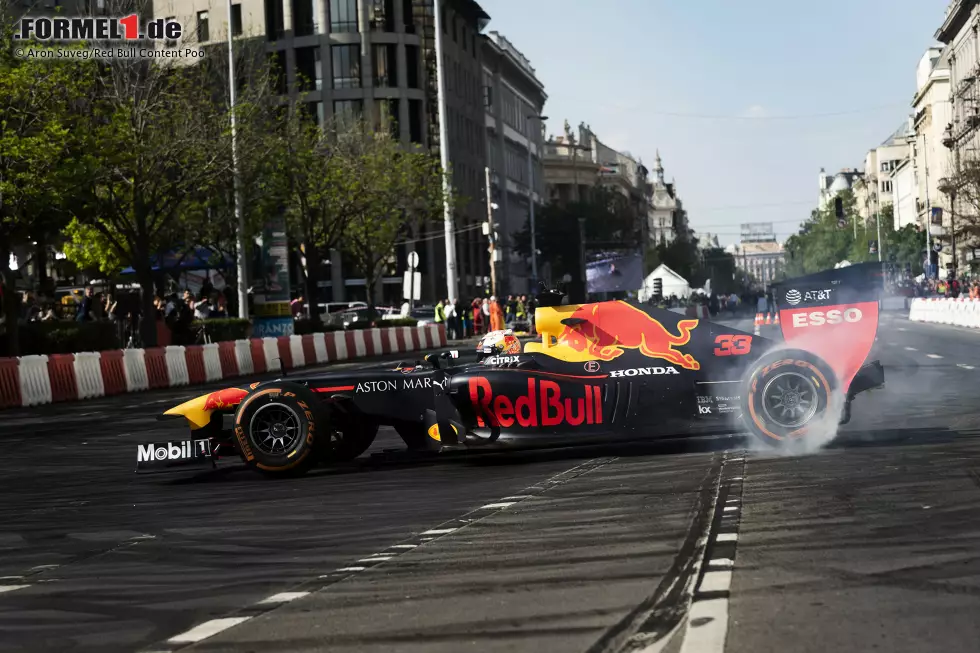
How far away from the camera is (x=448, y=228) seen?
58.9m

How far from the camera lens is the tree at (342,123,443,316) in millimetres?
57219

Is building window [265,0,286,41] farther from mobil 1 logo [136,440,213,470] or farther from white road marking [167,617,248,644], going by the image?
white road marking [167,617,248,644]

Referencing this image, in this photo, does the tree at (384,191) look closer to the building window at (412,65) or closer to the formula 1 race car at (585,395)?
the building window at (412,65)

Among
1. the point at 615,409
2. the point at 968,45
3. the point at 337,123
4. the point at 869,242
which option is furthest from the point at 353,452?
the point at 869,242

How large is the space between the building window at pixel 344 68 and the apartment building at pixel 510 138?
19502 millimetres

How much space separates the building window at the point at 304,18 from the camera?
84188 millimetres

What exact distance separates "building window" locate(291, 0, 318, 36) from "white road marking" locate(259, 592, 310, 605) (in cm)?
7988

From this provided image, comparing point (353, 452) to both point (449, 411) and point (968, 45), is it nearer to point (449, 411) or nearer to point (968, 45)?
point (449, 411)

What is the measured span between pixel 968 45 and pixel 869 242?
4160 centimetres

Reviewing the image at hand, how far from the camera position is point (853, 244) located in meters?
164

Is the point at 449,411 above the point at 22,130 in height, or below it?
below

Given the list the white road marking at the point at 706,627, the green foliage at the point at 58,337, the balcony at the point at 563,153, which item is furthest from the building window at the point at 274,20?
the white road marking at the point at 706,627

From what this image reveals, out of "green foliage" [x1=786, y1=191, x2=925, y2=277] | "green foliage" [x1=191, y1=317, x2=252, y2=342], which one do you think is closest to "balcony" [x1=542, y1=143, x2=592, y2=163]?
"green foliage" [x1=786, y1=191, x2=925, y2=277]

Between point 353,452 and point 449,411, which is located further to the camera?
point 353,452
